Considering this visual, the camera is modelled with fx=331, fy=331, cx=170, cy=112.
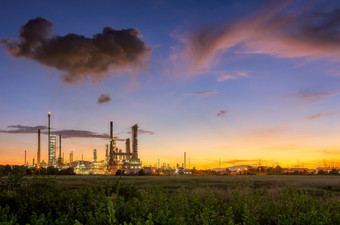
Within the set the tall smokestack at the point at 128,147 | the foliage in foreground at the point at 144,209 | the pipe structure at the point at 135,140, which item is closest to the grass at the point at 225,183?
the foliage in foreground at the point at 144,209

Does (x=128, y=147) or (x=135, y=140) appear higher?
(x=135, y=140)

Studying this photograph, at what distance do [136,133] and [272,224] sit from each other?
123 m

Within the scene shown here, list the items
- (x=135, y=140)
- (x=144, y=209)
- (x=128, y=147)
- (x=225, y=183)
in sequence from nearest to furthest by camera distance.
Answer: (x=144, y=209) → (x=225, y=183) → (x=135, y=140) → (x=128, y=147)

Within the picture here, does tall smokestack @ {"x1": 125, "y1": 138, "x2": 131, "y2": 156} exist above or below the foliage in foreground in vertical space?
above

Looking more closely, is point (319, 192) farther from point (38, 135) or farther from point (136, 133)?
point (136, 133)

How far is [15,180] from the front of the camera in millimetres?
13023

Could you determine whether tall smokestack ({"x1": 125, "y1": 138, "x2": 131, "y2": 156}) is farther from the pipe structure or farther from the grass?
the grass

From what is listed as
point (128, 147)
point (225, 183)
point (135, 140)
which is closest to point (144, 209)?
point (225, 183)

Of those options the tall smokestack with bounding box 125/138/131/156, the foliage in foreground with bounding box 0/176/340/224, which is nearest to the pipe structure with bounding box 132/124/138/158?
the tall smokestack with bounding box 125/138/131/156

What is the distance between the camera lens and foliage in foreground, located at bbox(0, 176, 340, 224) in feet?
22.1

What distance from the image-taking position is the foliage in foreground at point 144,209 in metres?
6.74

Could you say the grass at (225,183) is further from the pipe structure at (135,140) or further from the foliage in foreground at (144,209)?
the pipe structure at (135,140)

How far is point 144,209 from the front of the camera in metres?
7.75

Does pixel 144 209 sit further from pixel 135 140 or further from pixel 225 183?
pixel 135 140
